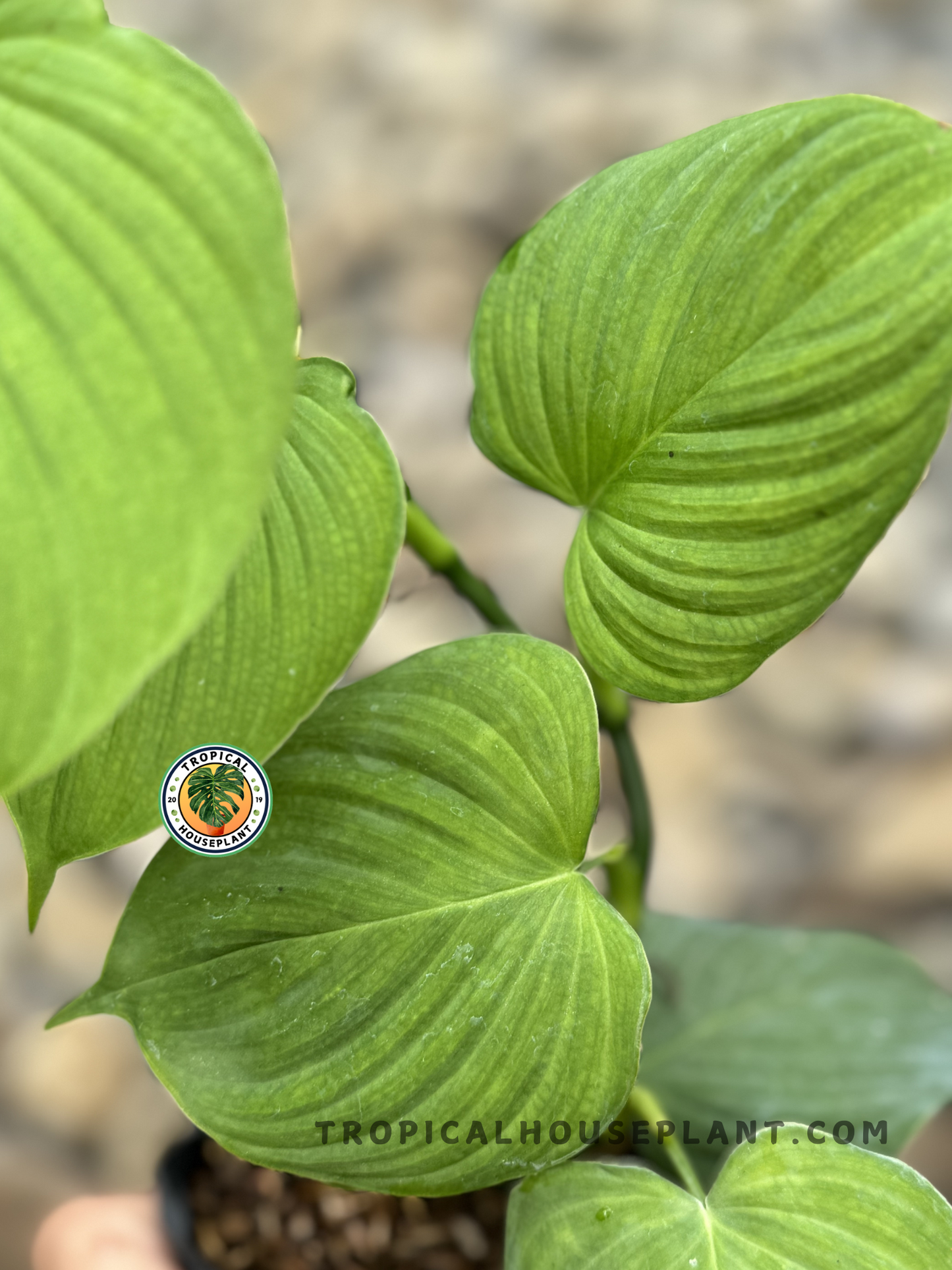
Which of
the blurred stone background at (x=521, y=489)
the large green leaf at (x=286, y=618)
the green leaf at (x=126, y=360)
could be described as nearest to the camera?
the green leaf at (x=126, y=360)

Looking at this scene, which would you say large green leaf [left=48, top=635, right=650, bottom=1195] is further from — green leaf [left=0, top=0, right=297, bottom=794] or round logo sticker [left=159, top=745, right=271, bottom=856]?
green leaf [left=0, top=0, right=297, bottom=794]

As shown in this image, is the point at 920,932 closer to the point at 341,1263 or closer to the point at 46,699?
the point at 341,1263

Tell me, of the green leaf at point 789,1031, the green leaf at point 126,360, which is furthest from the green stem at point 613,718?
the green leaf at point 126,360

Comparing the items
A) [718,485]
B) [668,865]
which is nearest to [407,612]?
[668,865]

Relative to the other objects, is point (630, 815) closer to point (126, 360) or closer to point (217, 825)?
point (217, 825)

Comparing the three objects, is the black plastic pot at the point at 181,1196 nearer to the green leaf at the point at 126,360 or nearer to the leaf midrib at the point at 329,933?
the leaf midrib at the point at 329,933

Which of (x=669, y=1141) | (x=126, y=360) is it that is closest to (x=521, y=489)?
(x=669, y=1141)

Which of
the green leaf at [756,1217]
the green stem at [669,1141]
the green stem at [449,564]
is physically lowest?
the green stem at [669,1141]
